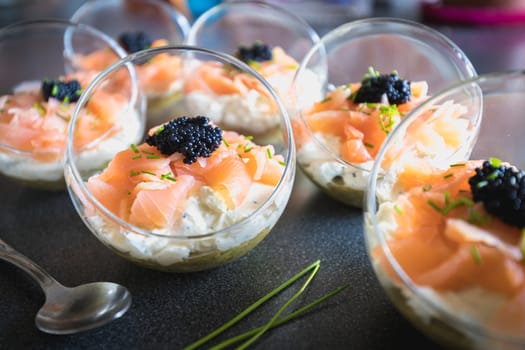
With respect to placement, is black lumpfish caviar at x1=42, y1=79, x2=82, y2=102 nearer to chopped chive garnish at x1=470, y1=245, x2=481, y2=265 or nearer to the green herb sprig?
the green herb sprig

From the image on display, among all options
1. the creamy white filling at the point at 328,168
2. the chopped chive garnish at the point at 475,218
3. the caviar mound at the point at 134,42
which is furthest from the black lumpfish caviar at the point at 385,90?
the caviar mound at the point at 134,42

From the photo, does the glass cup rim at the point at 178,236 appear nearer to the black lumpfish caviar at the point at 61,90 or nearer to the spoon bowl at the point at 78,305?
the spoon bowl at the point at 78,305

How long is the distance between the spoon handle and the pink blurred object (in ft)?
7.76

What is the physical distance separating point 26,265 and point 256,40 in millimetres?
1398

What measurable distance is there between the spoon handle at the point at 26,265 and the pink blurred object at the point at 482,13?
7.76ft

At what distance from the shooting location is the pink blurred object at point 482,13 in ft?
9.65

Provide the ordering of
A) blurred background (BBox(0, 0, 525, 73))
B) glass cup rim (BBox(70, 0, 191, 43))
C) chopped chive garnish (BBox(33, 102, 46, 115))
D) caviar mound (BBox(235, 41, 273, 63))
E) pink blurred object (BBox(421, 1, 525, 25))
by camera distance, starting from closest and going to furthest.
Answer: chopped chive garnish (BBox(33, 102, 46, 115)), caviar mound (BBox(235, 41, 273, 63)), glass cup rim (BBox(70, 0, 191, 43)), blurred background (BBox(0, 0, 525, 73)), pink blurred object (BBox(421, 1, 525, 25))

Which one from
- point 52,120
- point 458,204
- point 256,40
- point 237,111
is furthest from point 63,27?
point 458,204

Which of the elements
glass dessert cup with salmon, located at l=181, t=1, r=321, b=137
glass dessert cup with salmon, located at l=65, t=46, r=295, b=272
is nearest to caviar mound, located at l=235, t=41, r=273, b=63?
glass dessert cup with salmon, located at l=181, t=1, r=321, b=137

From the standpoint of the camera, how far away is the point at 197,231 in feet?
4.85

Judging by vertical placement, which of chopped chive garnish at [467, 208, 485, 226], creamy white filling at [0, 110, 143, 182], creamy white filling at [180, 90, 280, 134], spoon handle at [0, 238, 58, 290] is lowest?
spoon handle at [0, 238, 58, 290]

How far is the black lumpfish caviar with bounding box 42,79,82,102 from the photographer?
2031 mm

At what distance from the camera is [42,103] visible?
204 centimetres

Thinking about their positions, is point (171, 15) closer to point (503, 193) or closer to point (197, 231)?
point (197, 231)
